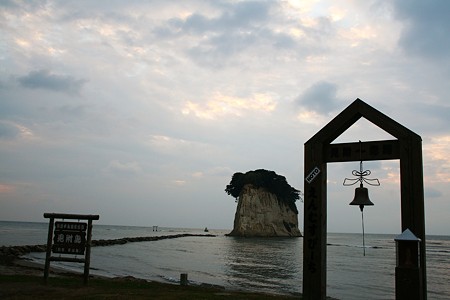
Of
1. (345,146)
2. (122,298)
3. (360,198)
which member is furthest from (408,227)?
(122,298)

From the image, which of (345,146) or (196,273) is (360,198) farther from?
(196,273)

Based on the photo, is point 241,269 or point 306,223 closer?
point 306,223

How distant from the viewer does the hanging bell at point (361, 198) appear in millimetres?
8805

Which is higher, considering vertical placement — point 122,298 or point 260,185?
point 260,185

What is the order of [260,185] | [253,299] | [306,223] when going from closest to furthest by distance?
[306,223] → [253,299] → [260,185]

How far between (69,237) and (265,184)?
88.6 meters

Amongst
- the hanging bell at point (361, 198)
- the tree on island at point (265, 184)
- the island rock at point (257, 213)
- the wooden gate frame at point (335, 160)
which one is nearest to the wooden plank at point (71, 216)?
the wooden gate frame at point (335, 160)

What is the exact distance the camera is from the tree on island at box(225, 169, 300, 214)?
9964cm

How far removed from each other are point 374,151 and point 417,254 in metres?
2.24

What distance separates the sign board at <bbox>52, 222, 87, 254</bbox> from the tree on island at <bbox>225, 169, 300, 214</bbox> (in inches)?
3397

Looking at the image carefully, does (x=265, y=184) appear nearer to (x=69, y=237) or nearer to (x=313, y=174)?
(x=69, y=237)

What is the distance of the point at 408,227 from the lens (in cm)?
799

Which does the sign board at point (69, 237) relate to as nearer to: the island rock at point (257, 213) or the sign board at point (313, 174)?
the sign board at point (313, 174)

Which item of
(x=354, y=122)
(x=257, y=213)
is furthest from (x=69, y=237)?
(x=257, y=213)
